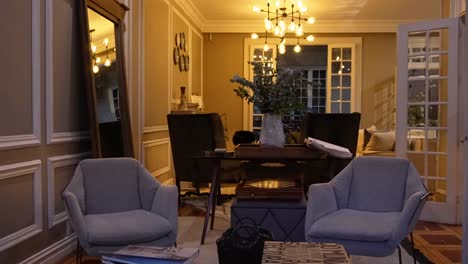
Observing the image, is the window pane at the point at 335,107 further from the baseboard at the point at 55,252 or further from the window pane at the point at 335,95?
the baseboard at the point at 55,252

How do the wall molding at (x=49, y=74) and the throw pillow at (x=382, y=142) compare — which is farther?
the throw pillow at (x=382, y=142)

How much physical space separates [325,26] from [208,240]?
6522 millimetres

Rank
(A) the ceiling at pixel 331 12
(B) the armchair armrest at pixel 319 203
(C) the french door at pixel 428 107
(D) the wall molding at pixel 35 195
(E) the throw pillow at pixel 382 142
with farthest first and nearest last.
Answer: (E) the throw pillow at pixel 382 142
(A) the ceiling at pixel 331 12
(C) the french door at pixel 428 107
(B) the armchair armrest at pixel 319 203
(D) the wall molding at pixel 35 195

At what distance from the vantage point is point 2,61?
2.81 metres

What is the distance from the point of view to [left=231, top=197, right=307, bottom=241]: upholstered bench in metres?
3.52

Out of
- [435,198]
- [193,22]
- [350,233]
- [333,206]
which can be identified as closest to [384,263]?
[333,206]

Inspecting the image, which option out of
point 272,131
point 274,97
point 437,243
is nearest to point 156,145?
point 272,131

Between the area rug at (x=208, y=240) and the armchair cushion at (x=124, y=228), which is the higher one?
the armchair cushion at (x=124, y=228)

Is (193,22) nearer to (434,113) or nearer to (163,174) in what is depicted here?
(163,174)

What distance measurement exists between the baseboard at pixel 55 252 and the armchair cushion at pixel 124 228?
0.53m

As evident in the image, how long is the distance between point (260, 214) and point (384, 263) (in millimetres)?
929

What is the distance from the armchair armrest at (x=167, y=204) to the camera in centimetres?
301

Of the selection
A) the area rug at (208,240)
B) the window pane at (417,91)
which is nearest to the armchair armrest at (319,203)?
the area rug at (208,240)

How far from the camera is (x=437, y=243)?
13.6 feet
